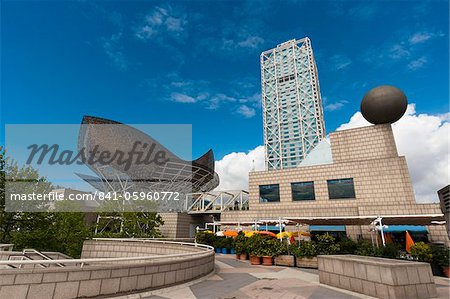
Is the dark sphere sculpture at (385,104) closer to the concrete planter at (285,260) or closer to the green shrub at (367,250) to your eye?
the green shrub at (367,250)

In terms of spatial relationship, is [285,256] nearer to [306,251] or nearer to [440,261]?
[306,251]

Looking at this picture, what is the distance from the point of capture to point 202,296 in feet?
27.2

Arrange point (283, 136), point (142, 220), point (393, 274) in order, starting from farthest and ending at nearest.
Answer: point (283, 136)
point (142, 220)
point (393, 274)

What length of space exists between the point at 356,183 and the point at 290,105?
108 m

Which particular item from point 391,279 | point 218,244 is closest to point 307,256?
point 391,279

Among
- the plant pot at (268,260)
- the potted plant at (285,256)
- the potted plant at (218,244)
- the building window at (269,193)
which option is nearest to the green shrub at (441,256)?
the potted plant at (285,256)

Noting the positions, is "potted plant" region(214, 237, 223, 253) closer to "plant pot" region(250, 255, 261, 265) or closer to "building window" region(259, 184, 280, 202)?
"building window" region(259, 184, 280, 202)

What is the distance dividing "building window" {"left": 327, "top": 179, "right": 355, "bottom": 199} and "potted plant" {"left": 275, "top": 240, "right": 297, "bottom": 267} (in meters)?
14.3

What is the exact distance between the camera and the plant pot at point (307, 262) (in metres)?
15.1

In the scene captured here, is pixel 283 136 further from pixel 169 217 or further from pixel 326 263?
pixel 326 263

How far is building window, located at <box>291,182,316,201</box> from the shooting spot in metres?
29.3

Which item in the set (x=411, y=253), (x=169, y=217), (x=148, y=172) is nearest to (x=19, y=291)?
(x=411, y=253)

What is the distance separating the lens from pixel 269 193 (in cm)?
3192

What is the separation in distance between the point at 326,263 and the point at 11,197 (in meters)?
27.3
